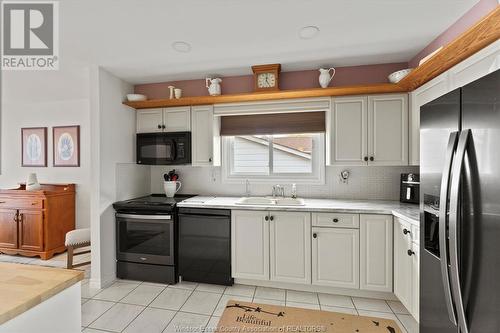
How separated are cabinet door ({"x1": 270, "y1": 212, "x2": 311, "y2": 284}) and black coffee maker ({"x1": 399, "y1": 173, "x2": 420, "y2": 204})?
1094mm

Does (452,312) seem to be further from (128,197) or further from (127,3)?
(128,197)

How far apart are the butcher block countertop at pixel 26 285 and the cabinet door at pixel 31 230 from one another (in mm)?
3208

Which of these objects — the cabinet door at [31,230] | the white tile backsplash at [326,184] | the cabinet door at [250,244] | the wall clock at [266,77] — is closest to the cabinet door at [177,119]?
the white tile backsplash at [326,184]

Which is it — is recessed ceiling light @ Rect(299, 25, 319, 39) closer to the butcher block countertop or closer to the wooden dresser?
the butcher block countertop

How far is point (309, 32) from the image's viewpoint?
204 centimetres

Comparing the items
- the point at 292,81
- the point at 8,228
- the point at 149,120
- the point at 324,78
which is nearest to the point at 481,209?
the point at 324,78

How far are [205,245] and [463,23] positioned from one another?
3.02 meters

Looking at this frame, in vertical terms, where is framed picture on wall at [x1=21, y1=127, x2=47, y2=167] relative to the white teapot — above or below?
below

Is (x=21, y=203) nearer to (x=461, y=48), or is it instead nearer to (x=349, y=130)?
(x=349, y=130)

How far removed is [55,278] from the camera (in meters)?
0.90

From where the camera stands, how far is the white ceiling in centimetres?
170

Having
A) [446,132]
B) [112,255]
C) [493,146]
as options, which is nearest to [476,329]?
[493,146]

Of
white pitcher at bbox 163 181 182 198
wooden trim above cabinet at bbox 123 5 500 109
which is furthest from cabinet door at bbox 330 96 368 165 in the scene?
white pitcher at bbox 163 181 182 198

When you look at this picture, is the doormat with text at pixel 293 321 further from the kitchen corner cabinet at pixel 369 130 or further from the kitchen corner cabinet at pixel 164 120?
the kitchen corner cabinet at pixel 164 120
